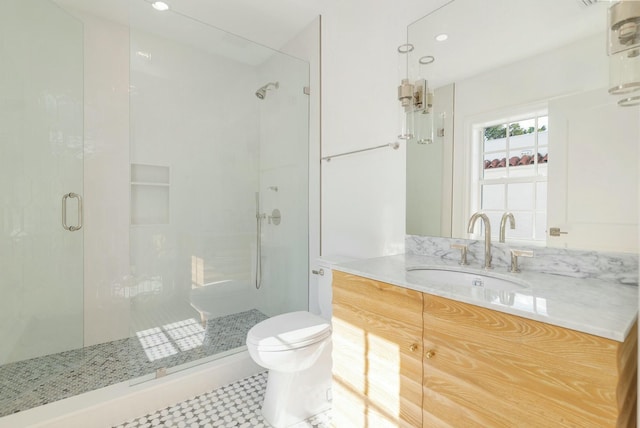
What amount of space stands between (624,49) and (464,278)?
930 millimetres

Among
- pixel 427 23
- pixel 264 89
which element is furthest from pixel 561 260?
pixel 264 89

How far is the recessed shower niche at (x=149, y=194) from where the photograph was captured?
2148 mm

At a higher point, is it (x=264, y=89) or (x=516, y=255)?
(x=264, y=89)

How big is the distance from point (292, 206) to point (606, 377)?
207cm

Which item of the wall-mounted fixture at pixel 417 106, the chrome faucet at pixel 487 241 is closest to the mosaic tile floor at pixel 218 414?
the chrome faucet at pixel 487 241

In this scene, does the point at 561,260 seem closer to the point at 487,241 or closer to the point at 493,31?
the point at 487,241

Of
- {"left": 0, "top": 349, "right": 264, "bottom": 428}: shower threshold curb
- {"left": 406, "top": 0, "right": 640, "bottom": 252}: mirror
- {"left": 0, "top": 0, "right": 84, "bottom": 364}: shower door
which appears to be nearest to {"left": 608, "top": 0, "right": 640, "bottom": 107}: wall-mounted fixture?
{"left": 406, "top": 0, "right": 640, "bottom": 252}: mirror

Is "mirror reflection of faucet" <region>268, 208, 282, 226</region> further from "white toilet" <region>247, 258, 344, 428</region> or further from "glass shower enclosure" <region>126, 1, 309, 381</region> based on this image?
"white toilet" <region>247, 258, 344, 428</region>

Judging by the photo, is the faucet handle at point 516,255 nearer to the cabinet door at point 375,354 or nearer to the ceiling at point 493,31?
the cabinet door at point 375,354

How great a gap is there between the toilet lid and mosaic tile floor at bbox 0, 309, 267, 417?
0.63 metres

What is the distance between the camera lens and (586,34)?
1.10 metres

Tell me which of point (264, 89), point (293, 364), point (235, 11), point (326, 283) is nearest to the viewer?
point (293, 364)

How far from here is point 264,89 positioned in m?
2.47

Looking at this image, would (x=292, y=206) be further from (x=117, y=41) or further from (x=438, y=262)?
(x=117, y=41)
